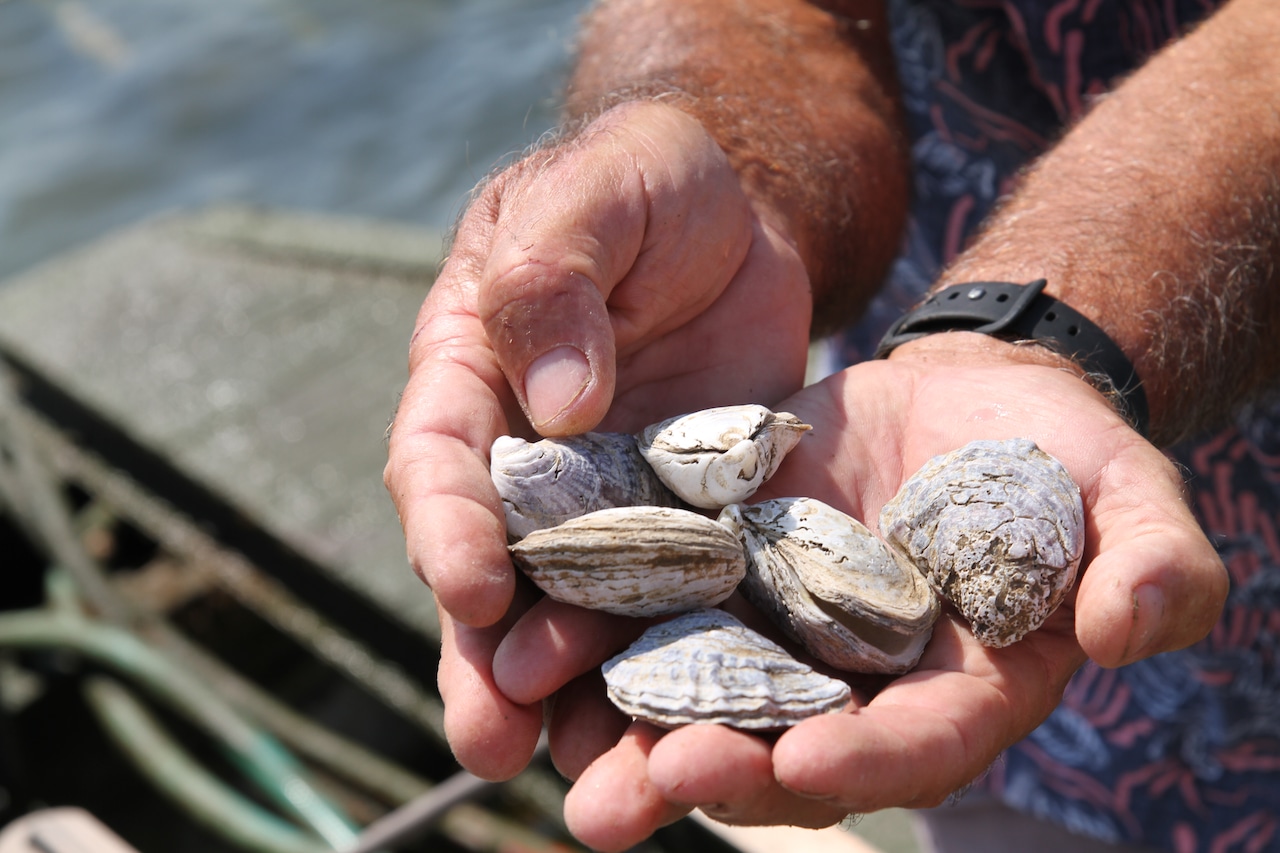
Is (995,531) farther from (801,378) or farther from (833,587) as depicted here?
(801,378)

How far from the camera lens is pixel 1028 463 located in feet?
5.29

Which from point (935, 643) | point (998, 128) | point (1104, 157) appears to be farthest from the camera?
point (998, 128)

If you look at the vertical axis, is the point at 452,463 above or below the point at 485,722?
above

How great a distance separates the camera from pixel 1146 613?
1.33 meters

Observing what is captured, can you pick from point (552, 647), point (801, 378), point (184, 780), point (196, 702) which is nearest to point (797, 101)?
point (801, 378)

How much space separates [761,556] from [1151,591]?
581 millimetres

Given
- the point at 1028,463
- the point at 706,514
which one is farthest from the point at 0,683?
the point at 1028,463

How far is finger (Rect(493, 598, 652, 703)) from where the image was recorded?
146 cm

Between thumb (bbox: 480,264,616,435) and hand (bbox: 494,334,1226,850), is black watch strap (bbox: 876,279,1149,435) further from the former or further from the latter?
thumb (bbox: 480,264,616,435)

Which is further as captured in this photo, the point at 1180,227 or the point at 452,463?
the point at 1180,227

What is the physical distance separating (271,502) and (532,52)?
5.88m

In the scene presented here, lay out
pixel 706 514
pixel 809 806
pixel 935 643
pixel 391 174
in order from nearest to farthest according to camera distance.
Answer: pixel 809 806 → pixel 935 643 → pixel 706 514 → pixel 391 174

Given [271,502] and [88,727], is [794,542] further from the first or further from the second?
[88,727]

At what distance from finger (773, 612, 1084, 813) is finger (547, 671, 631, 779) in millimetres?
296
